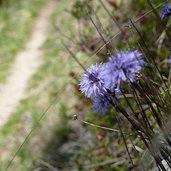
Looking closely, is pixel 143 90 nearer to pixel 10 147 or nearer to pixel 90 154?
pixel 90 154

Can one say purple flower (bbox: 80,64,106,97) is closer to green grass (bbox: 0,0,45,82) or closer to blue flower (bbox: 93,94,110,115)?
blue flower (bbox: 93,94,110,115)

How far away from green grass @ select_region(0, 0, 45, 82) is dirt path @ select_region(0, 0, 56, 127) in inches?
3.9

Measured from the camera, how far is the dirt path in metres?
6.54

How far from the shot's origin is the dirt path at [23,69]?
257 inches

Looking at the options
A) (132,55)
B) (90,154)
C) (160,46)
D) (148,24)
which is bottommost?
(132,55)

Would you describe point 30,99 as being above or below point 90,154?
above

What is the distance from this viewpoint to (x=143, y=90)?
5.21ft

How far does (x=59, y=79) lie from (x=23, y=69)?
1.25 m

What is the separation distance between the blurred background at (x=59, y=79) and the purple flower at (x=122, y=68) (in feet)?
0.76

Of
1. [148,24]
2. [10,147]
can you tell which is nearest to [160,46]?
[148,24]

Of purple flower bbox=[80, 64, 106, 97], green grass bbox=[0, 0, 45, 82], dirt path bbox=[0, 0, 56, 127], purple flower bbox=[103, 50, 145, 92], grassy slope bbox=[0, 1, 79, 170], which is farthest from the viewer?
green grass bbox=[0, 0, 45, 82]

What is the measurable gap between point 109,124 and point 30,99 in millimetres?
2728

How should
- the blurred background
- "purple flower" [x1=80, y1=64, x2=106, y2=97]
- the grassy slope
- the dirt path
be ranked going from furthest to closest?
1. the dirt path
2. the grassy slope
3. the blurred background
4. "purple flower" [x1=80, y1=64, x2=106, y2=97]

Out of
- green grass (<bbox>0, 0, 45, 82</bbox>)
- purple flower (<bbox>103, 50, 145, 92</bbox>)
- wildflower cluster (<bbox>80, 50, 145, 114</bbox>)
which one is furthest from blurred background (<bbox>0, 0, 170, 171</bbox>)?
purple flower (<bbox>103, 50, 145, 92</bbox>)
